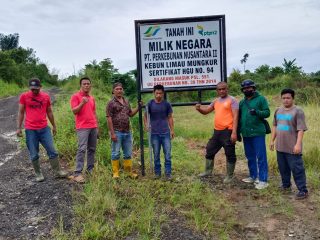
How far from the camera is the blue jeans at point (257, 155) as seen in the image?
6.29 meters

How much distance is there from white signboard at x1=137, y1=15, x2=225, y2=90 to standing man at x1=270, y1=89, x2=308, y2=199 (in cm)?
138

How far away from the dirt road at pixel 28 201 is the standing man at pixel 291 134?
10.2 ft

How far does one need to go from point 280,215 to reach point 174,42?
3177 mm

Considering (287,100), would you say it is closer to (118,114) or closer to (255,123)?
(255,123)

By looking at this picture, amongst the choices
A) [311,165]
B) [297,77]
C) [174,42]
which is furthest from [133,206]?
[297,77]

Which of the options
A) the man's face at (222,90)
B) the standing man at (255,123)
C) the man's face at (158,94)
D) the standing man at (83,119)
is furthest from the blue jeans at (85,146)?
the standing man at (255,123)

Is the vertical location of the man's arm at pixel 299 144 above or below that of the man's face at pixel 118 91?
below

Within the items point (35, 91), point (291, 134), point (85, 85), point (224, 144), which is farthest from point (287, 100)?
point (35, 91)

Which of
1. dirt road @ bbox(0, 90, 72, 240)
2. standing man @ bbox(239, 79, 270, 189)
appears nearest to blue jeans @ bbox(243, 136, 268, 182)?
standing man @ bbox(239, 79, 270, 189)

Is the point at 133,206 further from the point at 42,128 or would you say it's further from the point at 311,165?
the point at 311,165

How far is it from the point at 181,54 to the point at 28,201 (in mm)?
3299

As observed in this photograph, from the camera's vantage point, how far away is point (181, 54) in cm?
683

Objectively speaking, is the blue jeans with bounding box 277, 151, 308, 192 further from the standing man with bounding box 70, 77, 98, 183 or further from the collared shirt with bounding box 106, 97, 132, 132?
the standing man with bounding box 70, 77, 98, 183

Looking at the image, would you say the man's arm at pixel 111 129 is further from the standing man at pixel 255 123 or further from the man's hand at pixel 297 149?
the man's hand at pixel 297 149
